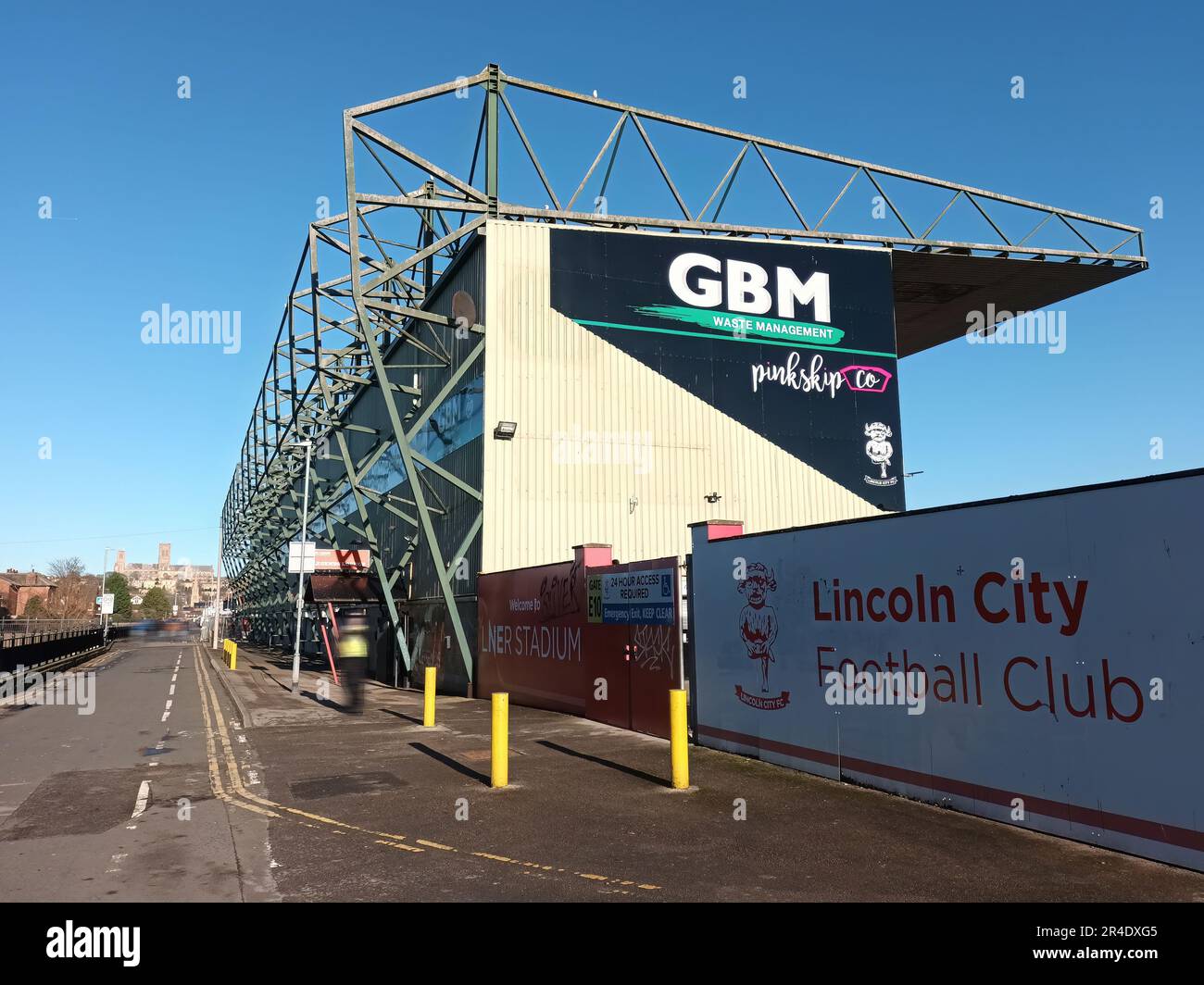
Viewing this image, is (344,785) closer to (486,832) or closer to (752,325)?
(486,832)

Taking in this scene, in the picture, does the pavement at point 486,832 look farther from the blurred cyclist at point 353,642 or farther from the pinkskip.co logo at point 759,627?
the blurred cyclist at point 353,642

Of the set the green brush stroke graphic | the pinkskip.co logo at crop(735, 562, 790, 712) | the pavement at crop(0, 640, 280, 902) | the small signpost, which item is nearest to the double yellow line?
the pavement at crop(0, 640, 280, 902)

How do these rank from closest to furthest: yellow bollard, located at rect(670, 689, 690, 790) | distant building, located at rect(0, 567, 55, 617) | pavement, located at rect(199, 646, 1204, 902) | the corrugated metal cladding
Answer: pavement, located at rect(199, 646, 1204, 902) < yellow bollard, located at rect(670, 689, 690, 790) < the corrugated metal cladding < distant building, located at rect(0, 567, 55, 617)

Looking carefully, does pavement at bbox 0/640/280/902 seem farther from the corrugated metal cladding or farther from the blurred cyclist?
the blurred cyclist

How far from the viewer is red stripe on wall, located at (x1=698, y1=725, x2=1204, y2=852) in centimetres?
691

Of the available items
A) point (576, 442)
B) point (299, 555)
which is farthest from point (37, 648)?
point (576, 442)

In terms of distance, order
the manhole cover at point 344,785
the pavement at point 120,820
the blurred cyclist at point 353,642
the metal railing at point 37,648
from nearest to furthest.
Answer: the pavement at point 120,820 < the manhole cover at point 344,785 < the metal railing at point 37,648 < the blurred cyclist at point 353,642

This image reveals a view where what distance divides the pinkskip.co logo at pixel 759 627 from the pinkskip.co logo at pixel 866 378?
17.1 meters

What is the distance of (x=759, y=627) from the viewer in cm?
1221

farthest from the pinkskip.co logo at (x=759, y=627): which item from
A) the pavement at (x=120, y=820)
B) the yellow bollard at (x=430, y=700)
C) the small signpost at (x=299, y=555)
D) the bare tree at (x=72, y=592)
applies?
the bare tree at (x=72, y=592)

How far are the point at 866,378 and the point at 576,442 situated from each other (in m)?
10.4

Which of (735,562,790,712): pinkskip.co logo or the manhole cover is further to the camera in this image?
(735,562,790,712): pinkskip.co logo

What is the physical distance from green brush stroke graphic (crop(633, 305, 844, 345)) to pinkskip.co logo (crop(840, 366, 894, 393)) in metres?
1.11

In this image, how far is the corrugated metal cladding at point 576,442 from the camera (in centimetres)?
2375
